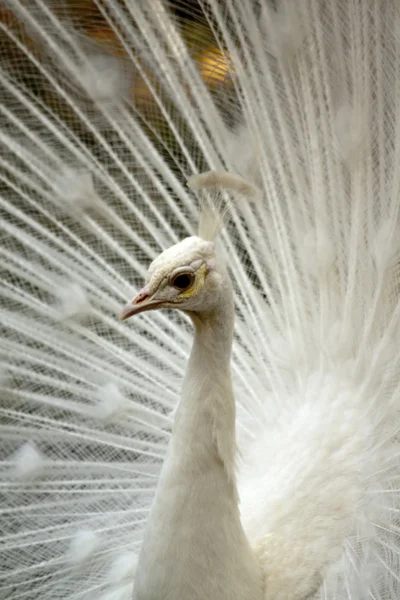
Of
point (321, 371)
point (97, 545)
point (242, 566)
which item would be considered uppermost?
point (321, 371)

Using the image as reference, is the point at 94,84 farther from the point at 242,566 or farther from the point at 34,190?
the point at 242,566

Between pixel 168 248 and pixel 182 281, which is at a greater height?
pixel 168 248

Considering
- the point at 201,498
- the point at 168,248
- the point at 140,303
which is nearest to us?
the point at 140,303

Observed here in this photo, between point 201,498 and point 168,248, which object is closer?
point 201,498

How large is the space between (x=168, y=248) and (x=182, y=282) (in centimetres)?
31

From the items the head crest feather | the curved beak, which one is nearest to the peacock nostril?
the curved beak

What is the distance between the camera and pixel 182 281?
0.83 metres

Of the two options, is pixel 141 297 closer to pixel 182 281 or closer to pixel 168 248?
pixel 182 281

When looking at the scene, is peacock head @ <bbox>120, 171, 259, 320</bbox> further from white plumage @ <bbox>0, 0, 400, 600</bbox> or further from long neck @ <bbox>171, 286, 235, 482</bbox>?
white plumage @ <bbox>0, 0, 400, 600</bbox>

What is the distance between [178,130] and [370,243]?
441 millimetres

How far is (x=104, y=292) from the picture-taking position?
137cm

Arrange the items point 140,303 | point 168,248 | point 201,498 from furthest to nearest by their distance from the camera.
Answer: point 168,248, point 201,498, point 140,303

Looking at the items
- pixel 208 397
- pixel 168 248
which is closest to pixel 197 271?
pixel 208 397

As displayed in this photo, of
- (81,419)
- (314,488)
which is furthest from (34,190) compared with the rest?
(314,488)
